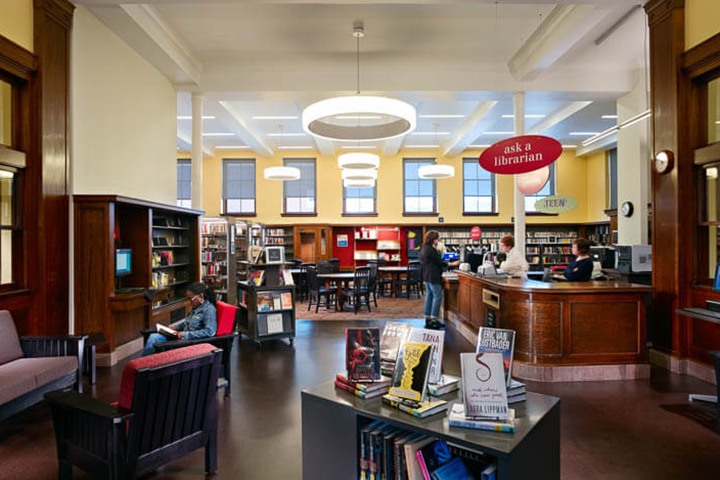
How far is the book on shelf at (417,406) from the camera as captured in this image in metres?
1.79

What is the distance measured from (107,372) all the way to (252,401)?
85.8 inches

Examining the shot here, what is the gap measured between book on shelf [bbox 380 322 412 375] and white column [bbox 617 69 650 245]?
740 centimetres

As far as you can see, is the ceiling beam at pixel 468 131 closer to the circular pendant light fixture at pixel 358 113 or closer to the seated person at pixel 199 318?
the circular pendant light fixture at pixel 358 113

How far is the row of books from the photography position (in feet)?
5.71

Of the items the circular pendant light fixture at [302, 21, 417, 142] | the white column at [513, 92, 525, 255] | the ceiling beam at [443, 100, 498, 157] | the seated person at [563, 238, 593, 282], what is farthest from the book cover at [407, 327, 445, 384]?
the ceiling beam at [443, 100, 498, 157]

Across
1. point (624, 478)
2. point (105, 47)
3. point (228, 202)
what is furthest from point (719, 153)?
point (228, 202)

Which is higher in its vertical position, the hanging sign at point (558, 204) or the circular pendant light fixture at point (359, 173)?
the circular pendant light fixture at point (359, 173)

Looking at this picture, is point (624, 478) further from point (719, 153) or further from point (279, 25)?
point (279, 25)

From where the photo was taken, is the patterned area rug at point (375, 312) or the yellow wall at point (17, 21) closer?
the yellow wall at point (17, 21)

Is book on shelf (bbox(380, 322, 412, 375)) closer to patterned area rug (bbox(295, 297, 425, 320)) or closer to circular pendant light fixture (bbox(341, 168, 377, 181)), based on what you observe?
patterned area rug (bbox(295, 297, 425, 320))

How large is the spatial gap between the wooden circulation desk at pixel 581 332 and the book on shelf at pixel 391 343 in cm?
291

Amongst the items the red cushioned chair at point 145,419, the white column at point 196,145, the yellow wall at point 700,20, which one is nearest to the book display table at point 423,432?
the red cushioned chair at point 145,419

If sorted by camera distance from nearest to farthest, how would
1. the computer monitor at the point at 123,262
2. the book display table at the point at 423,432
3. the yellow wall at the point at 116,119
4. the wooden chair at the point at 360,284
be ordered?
1. the book display table at the point at 423,432
2. the yellow wall at the point at 116,119
3. the computer monitor at the point at 123,262
4. the wooden chair at the point at 360,284

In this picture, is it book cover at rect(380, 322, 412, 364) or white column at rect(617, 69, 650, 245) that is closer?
book cover at rect(380, 322, 412, 364)
